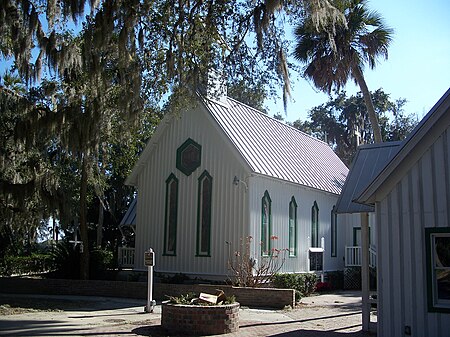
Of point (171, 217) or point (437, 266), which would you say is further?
point (171, 217)

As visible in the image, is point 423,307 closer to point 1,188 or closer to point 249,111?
point 1,188

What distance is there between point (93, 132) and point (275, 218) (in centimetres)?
871

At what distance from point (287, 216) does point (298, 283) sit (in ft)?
11.7

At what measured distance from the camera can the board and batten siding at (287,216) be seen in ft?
69.4

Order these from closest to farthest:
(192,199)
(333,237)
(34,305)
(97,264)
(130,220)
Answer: (34,305) → (192,199) → (97,264) → (130,220) → (333,237)

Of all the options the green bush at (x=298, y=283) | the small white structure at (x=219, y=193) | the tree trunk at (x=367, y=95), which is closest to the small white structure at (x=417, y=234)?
the green bush at (x=298, y=283)

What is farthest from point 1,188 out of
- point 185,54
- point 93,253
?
point 185,54

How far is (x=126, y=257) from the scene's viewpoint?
84.8 feet

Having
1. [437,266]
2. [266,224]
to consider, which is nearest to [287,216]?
[266,224]

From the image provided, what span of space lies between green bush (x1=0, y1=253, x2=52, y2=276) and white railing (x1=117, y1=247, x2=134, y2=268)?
570cm

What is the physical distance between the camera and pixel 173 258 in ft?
73.9

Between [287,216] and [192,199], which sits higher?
[192,199]

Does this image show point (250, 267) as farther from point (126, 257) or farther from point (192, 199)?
point (126, 257)

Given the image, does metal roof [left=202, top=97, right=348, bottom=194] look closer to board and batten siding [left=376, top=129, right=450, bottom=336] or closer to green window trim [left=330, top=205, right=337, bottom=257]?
green window trim [left=330, top=205, right=337, bottom=257]
